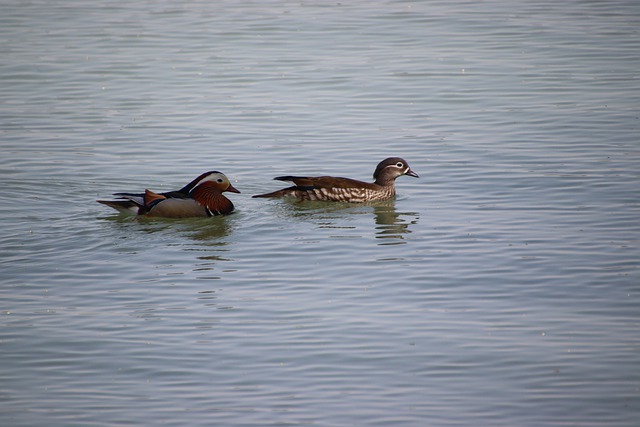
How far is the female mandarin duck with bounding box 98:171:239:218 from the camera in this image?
601 inches

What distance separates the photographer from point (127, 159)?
19156 millimetres

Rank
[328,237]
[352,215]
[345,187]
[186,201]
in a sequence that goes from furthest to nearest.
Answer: [345,187]
[352,215]
[186,201]
[328,237]

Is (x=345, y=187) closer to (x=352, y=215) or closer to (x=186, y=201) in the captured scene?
(x=352, y=215)

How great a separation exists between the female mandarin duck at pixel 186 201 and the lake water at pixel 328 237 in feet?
0.68

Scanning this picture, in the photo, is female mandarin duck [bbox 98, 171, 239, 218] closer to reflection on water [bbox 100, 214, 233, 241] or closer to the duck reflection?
reflection on water [bbox 100, 214, 233, 241]

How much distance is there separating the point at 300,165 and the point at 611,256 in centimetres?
663

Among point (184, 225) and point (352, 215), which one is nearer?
point (184, 225)

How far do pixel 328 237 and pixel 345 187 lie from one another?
1.94 meters

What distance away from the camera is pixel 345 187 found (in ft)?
53.9

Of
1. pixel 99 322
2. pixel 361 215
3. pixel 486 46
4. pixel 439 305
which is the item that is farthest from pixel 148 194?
pixel 486 46

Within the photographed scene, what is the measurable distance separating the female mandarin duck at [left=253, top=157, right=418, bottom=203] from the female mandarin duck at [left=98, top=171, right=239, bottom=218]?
2.81 feet

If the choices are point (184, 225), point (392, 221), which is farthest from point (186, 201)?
point (392, 221)

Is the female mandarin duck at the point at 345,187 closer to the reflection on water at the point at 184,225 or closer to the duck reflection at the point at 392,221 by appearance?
the duck reflection at the point at 392,221

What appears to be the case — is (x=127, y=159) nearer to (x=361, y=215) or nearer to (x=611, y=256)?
(x=361, y=215)
